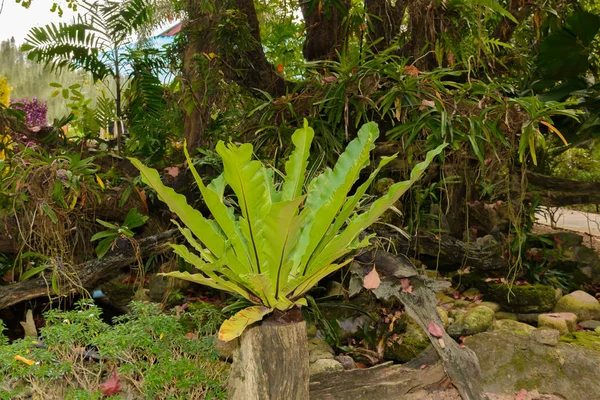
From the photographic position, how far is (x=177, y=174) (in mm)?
3775

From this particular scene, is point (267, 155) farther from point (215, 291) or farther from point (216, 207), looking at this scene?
point (216, 207)

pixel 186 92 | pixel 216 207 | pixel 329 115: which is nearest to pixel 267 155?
pixel 329 115

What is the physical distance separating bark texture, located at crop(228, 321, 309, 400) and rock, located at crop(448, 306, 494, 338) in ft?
5.22

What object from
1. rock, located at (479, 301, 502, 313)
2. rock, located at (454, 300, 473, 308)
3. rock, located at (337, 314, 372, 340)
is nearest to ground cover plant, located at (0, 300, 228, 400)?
rock, located at (337, 314, 372, 340)

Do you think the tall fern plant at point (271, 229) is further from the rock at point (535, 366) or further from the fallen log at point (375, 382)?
the rock at point (535, 366)

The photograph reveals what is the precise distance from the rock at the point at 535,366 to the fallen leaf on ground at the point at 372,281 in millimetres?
765

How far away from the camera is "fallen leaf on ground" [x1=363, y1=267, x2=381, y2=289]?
2.58 metres

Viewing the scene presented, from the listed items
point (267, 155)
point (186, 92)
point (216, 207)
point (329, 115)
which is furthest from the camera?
point (186, 92)

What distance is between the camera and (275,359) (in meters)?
1.93

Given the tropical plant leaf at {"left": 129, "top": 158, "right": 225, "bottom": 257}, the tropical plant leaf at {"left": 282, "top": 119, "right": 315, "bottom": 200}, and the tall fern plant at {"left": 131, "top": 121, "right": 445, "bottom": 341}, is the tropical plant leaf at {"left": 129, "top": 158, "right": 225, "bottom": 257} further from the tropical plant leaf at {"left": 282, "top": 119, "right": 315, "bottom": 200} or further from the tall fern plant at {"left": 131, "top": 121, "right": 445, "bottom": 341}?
the tropical plant leaf at {"left": 282, "top": 119, "right": 315, "bottom": 200}

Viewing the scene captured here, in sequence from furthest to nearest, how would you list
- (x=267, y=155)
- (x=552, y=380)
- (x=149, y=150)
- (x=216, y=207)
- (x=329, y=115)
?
(x=149, y=150) → (x=267, y=155) → (x=329, y=115) → (x=552, y=380) → (x=216, y=207)

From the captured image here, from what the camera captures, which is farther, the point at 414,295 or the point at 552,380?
the point at 552,380

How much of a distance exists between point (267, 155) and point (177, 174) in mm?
707

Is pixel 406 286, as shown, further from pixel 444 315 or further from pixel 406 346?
pixel 444 315
